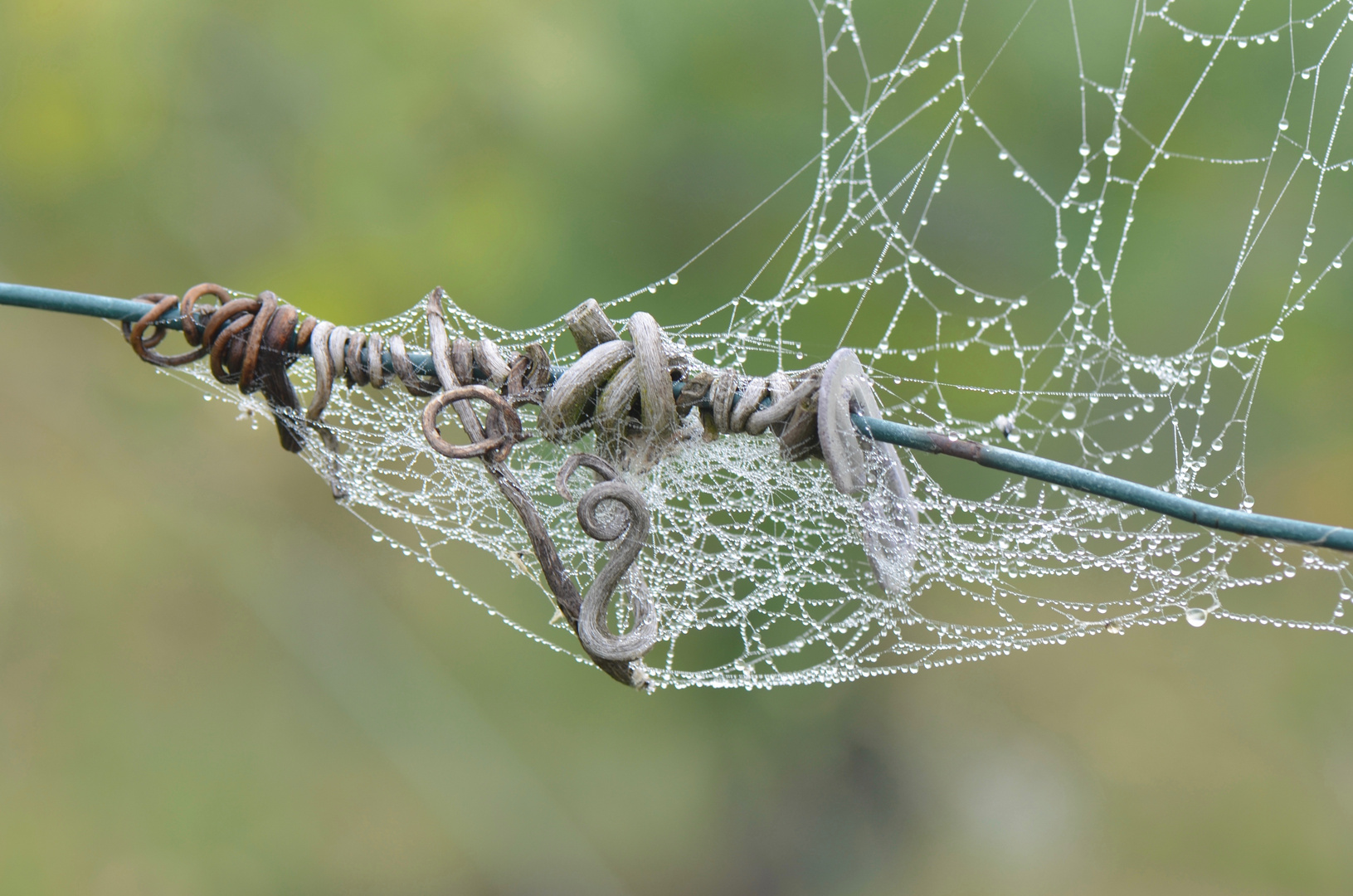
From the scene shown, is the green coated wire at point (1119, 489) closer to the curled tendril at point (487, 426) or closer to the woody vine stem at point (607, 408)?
the woody vine stem at point (607, 408)

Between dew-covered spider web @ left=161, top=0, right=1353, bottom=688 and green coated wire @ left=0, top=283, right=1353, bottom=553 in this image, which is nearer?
green coated wire @ left=0, top=283, right=1353, bottom=553

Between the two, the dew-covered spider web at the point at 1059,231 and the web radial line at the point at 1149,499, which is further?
the dew-covered spider web at the point at 1059,231

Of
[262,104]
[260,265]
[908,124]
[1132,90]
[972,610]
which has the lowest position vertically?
[972,610]

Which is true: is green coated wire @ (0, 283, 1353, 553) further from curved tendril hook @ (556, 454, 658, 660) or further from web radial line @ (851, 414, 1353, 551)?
curved tendril hook @ (556, 454, 658, 660)

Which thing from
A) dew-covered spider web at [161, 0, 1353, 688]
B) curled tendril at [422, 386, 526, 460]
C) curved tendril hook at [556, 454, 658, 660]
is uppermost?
dew-covered spider web at [161, 0, 1353, 688]

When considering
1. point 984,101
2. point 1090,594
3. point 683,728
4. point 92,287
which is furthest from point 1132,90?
point 92,287

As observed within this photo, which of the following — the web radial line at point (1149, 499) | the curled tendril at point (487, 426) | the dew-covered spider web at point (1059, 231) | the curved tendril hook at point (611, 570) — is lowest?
the curved tendril hook at point (611, 570)

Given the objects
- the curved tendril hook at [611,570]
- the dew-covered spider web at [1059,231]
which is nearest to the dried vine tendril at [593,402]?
the curved tendril hook at [611,570]

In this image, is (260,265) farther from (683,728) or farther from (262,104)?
(683,728)

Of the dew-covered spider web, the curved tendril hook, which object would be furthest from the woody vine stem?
the dew-covered spider web

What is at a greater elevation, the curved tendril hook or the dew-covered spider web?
the dew-covered spider web

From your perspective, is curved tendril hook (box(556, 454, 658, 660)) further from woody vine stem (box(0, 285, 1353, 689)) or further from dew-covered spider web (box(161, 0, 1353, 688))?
dew-covered spider web (box(161, 0, 1353, 688))
